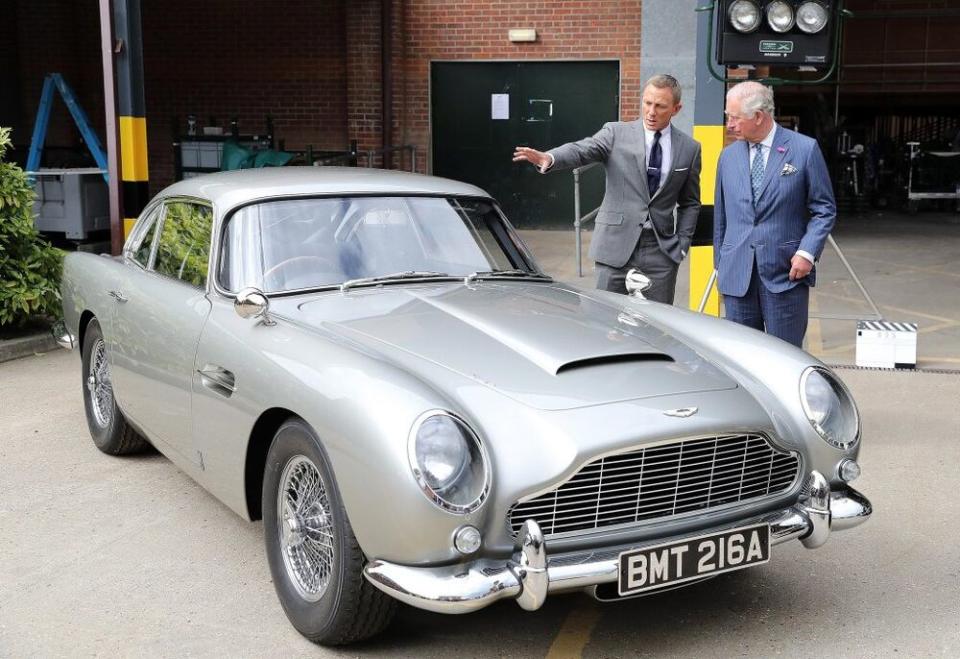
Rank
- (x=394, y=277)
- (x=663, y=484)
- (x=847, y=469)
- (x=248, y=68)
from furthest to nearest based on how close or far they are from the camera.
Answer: (x=248, y=68) < (x=394, y=277) < (x=847, y=469) < (x=663, y=484)

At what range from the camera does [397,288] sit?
14.3ft

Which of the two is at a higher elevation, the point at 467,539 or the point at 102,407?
the point at 467,539

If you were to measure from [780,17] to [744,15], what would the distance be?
212mm

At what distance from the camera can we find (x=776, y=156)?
17.4ft

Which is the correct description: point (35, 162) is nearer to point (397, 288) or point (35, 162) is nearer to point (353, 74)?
point (353, 74)

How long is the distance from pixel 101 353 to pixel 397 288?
2.17 metres

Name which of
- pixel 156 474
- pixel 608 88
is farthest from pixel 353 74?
pixel 156 474

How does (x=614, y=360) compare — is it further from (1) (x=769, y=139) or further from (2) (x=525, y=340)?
(1) (x=769, y=139)

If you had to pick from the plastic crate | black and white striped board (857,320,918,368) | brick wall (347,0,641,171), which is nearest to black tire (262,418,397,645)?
black and white striped board (857,320,918,368)

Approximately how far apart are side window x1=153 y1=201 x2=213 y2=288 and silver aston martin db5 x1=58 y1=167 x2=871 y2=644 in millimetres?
19

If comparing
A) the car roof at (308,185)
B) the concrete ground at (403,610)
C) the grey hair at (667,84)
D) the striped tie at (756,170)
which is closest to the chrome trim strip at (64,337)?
the concrete ground at (403,610)

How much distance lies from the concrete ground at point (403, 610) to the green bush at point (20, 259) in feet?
9.53

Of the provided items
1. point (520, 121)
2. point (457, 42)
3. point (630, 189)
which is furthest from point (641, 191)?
point (457, 42)

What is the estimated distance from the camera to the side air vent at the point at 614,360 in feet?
11.8
